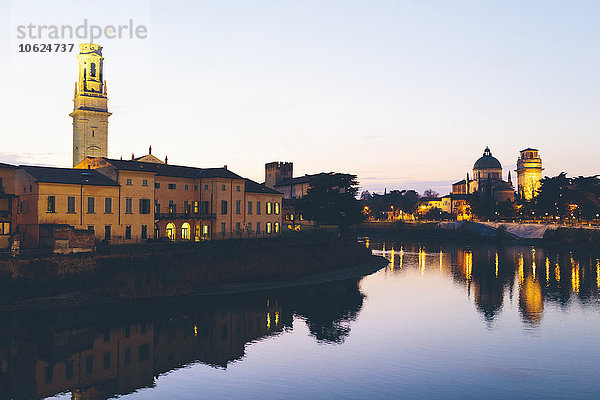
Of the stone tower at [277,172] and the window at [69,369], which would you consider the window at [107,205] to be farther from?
the stone tower at [277,172]

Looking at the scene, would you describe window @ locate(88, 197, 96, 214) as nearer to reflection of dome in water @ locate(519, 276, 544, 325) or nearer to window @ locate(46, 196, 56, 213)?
window @ locate(46, 196, 56, 213)

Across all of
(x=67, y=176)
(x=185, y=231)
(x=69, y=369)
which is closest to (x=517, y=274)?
(x=185, y=231)

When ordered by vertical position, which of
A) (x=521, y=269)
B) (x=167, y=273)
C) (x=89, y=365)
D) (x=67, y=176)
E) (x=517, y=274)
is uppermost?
(x=67, y=176)

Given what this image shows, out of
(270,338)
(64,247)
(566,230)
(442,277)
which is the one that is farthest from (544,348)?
(566,230)

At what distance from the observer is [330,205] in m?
79.2

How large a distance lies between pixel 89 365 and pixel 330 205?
53180 mm

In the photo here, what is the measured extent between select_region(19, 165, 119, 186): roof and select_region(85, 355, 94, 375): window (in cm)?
2303

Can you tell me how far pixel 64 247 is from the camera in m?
43.2

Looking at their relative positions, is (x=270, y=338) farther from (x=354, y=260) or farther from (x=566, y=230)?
(x=566, y=230)

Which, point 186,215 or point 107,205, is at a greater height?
point 107,205

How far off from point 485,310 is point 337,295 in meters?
14.3

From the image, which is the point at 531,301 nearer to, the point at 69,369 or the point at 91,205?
the point at 69,369

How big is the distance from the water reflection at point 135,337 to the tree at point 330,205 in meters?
32.4

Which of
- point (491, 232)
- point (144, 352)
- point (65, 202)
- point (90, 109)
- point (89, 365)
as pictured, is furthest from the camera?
point (491, 232)
